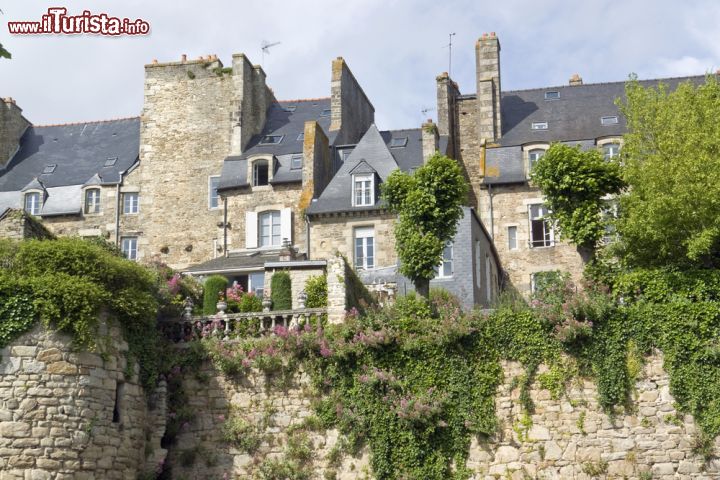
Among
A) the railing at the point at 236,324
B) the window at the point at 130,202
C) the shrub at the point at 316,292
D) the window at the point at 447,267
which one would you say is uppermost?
the window at the point at 130,202

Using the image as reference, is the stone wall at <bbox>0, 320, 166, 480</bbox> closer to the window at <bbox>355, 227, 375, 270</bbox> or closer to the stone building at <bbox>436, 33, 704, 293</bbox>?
the window at <bbox>355, 227, 375, 270</bbox>

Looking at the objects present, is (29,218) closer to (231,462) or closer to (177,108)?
(231,462)

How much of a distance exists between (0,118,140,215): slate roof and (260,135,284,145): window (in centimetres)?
418

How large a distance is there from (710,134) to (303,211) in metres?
11.8

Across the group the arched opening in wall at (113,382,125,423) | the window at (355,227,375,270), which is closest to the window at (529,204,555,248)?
the window at (355,227,375,270)

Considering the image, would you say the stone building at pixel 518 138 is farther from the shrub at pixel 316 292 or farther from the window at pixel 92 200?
the window at pixel 92 200

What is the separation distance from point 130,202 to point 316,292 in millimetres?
12478

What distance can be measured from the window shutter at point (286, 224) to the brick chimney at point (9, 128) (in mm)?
10469

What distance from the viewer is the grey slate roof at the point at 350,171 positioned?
26844 millimetres

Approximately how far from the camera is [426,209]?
1856cm

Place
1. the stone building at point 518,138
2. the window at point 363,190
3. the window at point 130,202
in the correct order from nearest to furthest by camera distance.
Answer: the window at point 363,190
the stone building at point 518,138
the window at point 130,202

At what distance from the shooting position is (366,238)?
2648cm

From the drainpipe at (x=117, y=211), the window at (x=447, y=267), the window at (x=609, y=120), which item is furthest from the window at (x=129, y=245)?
the window at (x=609, y=120)

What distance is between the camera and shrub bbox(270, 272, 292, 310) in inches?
816
